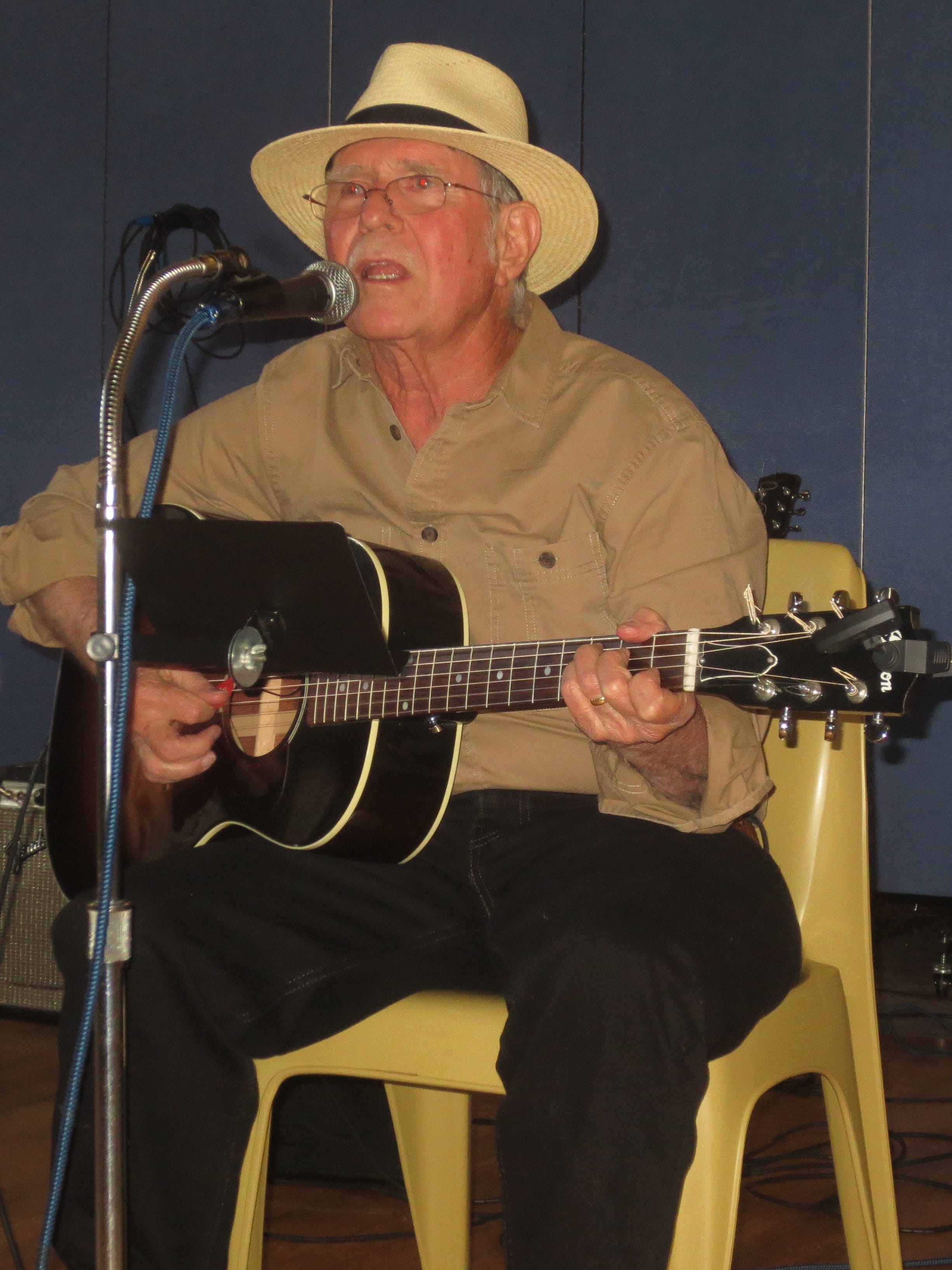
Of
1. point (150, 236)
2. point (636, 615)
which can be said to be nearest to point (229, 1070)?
point (636, 615)

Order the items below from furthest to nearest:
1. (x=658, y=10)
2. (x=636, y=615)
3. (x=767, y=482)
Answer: (x=658, y=10) < (x=767, y=482) < (x=636, y=615)

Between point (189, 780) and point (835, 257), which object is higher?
point (835, 257)

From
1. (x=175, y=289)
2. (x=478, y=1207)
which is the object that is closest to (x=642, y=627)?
(x=478, y=1207)

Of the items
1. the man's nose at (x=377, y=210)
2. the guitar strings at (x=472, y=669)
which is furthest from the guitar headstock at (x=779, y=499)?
the guitar strings at (x=472, y=669)

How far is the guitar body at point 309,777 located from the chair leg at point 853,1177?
0.56m

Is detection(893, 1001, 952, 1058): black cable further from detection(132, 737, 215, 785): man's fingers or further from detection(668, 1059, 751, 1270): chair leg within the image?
detection(132, 737, 215, 785): man's fingers

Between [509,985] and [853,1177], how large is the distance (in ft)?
1.54

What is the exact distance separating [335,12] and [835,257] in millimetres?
1669

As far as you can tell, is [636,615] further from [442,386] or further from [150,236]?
[150,236]

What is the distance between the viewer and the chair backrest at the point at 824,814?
154cm

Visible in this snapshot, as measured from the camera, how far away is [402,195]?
1.77 m

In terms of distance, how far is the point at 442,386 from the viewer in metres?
1.83

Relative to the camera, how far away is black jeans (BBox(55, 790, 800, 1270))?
121cm

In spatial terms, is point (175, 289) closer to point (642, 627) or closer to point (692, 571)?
point (692, 571)
